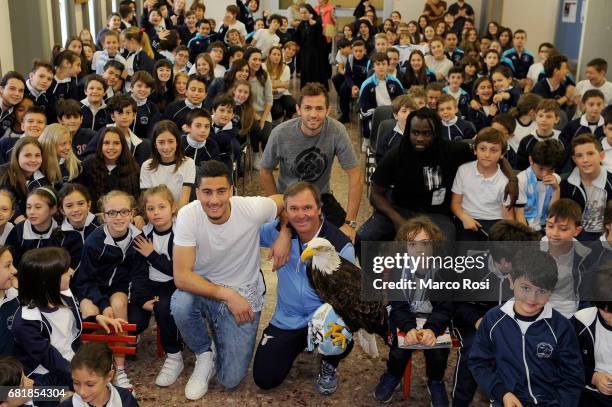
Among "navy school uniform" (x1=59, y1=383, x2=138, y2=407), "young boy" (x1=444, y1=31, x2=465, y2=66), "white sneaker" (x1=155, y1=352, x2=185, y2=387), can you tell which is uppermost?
"young boy" (x1=444, y1=31, x2=465, y2=66)

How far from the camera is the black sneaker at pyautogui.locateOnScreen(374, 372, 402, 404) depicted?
3.82 m

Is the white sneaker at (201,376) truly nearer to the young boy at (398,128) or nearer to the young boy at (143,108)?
the young boy at (398,128)

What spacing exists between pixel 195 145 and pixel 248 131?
147 cm

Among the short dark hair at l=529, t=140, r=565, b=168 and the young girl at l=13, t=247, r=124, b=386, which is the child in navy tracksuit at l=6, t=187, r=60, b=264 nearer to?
the young girl at l=13, t=247, r=124, b=386

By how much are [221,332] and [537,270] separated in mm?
1812

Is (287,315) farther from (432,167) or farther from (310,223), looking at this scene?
(432,167)

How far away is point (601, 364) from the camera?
10.4ft

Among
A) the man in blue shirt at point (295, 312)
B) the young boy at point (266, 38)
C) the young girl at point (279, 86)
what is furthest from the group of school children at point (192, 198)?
the young boy at point (266, 38)

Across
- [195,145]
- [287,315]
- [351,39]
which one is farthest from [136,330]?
[351,39]

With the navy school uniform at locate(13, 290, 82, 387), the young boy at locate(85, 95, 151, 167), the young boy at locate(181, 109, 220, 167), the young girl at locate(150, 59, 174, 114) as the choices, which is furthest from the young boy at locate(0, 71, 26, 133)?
the navy school uniform at locate(13, 290, 82, 387)

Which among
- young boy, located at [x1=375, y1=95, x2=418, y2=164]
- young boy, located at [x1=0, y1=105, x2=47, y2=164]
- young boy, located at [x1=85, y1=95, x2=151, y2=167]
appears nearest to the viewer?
young boy, located at [x1=0, y1=105, x2=47, y2=164]

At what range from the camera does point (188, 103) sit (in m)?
6.71

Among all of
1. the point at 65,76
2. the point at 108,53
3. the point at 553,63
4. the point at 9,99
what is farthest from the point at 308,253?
the point at 108,53

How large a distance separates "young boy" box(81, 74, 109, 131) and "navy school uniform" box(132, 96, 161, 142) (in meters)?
0.31
